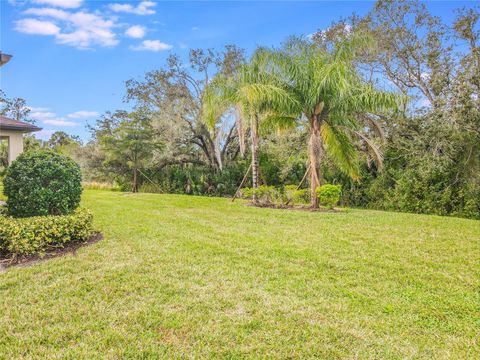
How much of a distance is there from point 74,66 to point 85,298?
12765 millimetres

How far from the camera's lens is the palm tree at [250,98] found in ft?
30.0

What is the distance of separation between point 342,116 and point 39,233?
331 inches

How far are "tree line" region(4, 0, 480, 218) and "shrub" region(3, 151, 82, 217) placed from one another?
5.10 m

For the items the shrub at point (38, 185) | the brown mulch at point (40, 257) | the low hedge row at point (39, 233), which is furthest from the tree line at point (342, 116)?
the brown mulch at point (40, 257)

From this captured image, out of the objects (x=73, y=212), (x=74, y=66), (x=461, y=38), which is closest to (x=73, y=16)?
(x=74, y=66)

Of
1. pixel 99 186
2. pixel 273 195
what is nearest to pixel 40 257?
pixel 273 195

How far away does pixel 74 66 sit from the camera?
13.5 meters

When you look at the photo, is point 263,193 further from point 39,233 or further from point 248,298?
point 248,298

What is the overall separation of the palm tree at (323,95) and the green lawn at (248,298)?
4.05 m

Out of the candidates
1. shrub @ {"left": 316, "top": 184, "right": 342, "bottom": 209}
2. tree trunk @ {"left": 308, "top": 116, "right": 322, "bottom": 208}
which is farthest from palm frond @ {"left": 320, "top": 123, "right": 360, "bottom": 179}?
shrub @ {"left": 316, "top": 184, "right": 342, "bottom": 209}

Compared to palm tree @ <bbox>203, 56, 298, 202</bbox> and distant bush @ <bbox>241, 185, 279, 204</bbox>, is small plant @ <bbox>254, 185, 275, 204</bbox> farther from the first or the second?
palm tree @ <bbox>203, 56, 298, 202</bbox>

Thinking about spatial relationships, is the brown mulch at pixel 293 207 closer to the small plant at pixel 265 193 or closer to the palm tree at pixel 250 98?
the small plant at pixel 265 193

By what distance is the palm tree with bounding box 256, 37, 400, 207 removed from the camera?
919 cm

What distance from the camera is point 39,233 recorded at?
4.87 metres
